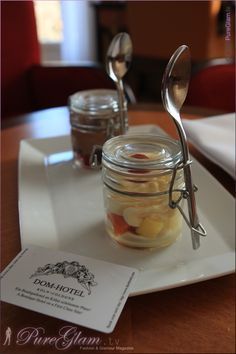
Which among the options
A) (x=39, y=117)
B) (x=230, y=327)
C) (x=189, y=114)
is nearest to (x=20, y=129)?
(x=39, y=117)

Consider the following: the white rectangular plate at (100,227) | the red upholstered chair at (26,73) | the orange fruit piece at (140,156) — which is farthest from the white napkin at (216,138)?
the red upholstered chair at (26,73)

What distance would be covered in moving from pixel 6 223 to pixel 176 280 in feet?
0.57

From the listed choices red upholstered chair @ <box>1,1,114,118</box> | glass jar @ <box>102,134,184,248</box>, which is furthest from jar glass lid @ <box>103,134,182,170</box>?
red upholstered chair @ <box>1,1,114,118</box>

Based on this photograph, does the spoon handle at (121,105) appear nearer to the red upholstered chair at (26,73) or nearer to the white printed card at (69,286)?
the white printed card at (69,286)

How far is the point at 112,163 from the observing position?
12.3 inches

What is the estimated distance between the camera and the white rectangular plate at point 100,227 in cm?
30

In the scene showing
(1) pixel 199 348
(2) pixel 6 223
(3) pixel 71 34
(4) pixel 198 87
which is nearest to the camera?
(1) pixel 199 348

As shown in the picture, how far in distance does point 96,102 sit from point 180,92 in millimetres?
232

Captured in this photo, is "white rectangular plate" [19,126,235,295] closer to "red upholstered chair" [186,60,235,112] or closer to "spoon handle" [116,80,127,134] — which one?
"spoon handle" [116,80,127,134]

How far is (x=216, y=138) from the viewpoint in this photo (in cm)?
48

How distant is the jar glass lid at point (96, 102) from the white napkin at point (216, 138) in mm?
96

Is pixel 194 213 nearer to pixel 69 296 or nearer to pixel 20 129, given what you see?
pixel 69 296

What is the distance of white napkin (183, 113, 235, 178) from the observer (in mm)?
432

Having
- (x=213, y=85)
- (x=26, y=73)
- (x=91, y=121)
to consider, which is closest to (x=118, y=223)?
(x=91, y=121)
